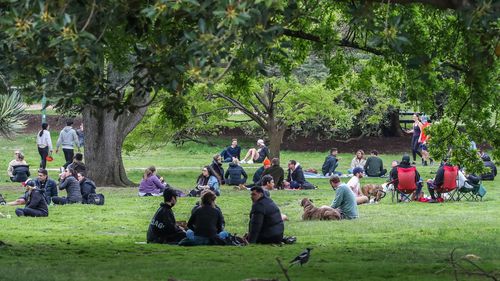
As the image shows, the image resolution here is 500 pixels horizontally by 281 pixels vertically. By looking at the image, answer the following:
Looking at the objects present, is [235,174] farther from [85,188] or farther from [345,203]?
[345,203]

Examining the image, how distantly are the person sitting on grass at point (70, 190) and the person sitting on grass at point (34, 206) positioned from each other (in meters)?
3.03

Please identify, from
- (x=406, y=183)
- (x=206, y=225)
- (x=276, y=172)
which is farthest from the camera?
(x=276, y=172)

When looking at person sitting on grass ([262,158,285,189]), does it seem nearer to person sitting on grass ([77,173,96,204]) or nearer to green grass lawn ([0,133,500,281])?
green grass lawn ([0,133,500,281])

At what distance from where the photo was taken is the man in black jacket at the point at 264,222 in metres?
18.1

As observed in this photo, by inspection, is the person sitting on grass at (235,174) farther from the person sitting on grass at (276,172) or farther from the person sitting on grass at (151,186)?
the person sitting on grass at (151,186)

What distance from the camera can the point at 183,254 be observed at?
1655 centimetres

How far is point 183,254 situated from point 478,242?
16.5ft

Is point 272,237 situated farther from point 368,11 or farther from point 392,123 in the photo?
point 392,123

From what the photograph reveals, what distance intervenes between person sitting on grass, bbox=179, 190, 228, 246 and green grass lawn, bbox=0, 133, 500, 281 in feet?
2.03

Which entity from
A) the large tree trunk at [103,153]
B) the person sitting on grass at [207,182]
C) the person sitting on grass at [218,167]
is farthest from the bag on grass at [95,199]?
the large tree trunk at [103,153]

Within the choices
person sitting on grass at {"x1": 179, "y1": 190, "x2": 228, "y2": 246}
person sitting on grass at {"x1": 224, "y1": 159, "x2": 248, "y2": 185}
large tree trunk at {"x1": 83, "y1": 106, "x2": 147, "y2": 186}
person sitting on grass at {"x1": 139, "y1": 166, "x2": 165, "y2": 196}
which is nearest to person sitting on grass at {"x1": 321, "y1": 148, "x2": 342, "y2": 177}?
person sitting on grass at {"x1": 224, "y1": 159, "x2": 248, "y2": 185}

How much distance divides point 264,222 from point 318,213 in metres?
5.18

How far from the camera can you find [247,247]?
57.9 ft

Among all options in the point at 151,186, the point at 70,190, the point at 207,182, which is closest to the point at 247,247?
the point at 70,190
